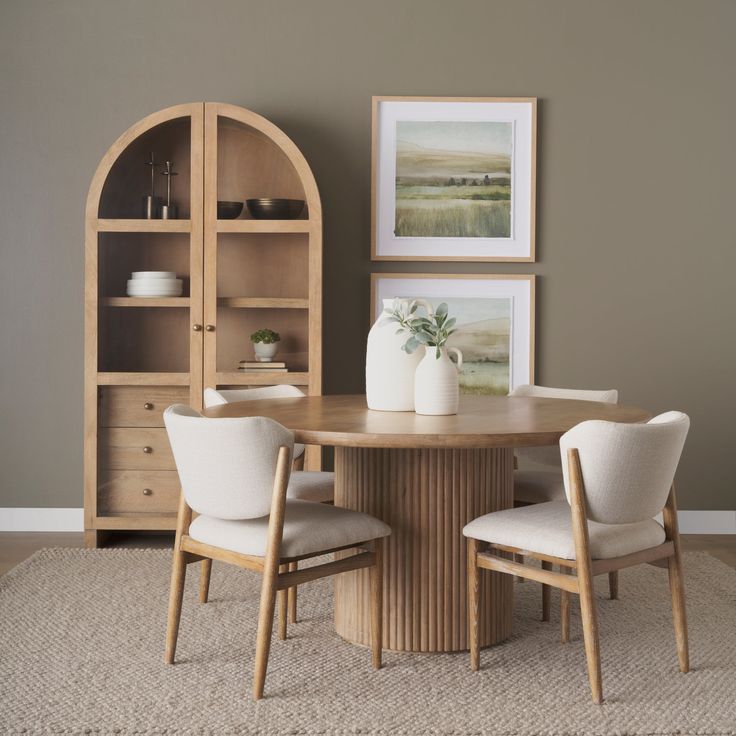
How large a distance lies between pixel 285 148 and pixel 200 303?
79 centimetres

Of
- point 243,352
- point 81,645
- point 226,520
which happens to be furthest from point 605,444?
point 243,352

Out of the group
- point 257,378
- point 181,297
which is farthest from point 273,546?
point 181,297

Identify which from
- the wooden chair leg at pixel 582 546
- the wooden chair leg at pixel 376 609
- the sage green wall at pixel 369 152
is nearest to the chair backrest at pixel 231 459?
the wooden chair leg at pixel 376 609

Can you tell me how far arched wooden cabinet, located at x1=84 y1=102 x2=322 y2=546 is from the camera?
4.07 metres

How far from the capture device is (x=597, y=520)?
239 centimetres

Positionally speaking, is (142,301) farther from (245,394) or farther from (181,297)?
(245,394)

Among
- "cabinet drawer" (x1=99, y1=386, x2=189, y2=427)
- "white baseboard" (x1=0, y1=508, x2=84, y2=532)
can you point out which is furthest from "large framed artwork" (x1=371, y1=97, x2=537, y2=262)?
"white baseboard" (x1=0, y1=508, x2=84, y2=532)

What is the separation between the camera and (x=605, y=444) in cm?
232

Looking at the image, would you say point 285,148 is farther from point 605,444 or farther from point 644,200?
point 605,444

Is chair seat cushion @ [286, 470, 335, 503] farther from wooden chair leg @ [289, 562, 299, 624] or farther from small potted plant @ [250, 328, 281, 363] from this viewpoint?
small potted plant @ [250, 328, 281, 363]

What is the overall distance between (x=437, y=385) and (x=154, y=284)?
1790mm

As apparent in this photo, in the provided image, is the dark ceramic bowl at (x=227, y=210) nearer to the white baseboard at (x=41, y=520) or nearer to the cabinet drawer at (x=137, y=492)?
the cabinet drawer at (x=137, y=492)

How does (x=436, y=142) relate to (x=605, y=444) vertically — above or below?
above

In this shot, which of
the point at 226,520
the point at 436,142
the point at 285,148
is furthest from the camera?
the point at 436,142
